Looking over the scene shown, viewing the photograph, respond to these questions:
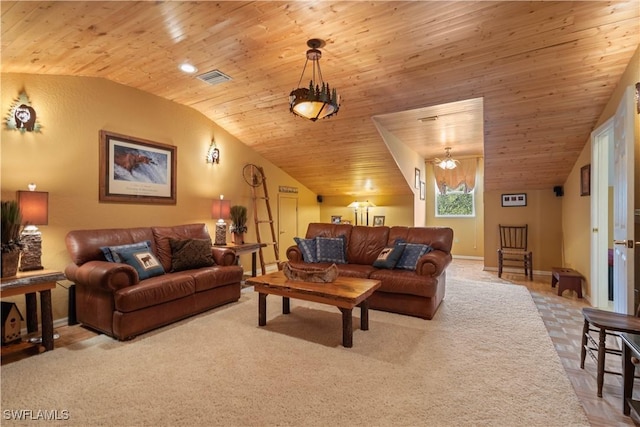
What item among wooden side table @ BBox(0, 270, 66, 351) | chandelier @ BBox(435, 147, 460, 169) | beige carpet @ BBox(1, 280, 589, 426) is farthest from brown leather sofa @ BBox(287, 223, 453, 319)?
chandelier @ BBox(435, 147, 460, 169)

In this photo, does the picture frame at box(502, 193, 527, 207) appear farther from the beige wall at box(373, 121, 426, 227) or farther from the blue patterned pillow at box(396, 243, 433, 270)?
the blue patterned pillow at box(396, 243, 433, 270)

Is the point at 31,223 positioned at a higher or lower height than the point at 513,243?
higher

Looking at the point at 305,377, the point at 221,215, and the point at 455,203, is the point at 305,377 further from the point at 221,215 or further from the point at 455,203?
the point at 455,203

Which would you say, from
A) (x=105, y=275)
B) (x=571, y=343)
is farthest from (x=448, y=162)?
(x=105, y=275)

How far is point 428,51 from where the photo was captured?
10.1 feet

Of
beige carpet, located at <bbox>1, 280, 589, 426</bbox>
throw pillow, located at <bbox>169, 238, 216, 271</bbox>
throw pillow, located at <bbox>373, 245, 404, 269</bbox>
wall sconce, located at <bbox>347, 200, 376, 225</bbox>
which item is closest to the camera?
beige carpet, located at <bbox>1, 280, 589, 426</bbox>

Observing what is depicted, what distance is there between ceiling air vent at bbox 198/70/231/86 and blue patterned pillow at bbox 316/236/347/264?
2532 mm

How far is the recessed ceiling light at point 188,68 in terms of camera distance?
11.3ft

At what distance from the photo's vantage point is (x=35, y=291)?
2604 millimetres

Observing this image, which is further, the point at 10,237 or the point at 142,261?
the point at 142,261

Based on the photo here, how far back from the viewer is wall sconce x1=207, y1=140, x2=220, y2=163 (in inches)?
206

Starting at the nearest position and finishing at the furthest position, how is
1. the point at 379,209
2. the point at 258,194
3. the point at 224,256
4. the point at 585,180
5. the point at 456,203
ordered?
the point at 224,256 → the point at 585,180 → the point at 258,194 → the point at 379,209 → the point at 456,203

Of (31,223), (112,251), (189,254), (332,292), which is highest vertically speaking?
(31,223)

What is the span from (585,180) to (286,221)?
210 inches
